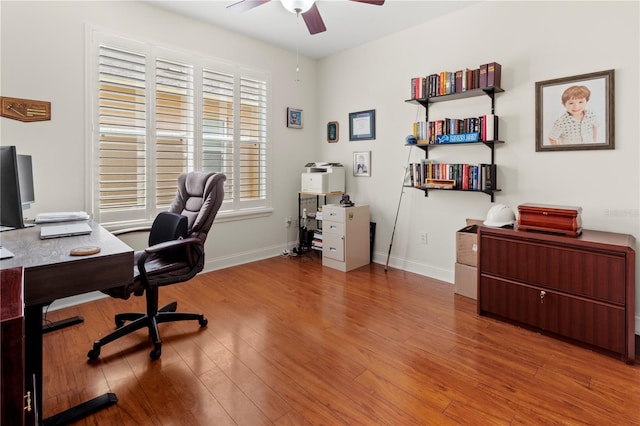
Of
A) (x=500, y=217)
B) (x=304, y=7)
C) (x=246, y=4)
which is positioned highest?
(x=246, y=4)

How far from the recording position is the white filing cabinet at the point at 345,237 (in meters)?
3.81

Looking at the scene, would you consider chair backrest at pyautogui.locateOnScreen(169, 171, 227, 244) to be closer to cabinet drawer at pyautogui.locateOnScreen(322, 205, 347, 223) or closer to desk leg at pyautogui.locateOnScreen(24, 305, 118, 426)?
desk leg at pyautogui.locateOnScreen(24, 305, 118, 426)

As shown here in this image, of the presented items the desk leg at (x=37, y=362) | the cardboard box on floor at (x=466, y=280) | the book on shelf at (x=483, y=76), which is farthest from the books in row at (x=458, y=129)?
the desk leg at (x=37, y=362)

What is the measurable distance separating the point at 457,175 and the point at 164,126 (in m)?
2.87

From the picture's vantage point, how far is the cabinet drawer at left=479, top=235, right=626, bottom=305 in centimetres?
209

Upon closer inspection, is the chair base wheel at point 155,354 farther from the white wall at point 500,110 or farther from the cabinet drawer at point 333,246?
the white wall at point 500,110

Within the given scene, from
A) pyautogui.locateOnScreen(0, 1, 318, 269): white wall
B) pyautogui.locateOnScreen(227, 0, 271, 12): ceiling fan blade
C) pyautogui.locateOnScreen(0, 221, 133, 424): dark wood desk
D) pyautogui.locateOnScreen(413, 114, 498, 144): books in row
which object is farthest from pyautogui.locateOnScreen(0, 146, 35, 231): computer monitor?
pyautogui.locateOnScreen(413, 114, 498, 144): books in row

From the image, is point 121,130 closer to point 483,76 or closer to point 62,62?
point 62,62

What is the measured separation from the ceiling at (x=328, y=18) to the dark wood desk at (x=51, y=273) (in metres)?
2.61

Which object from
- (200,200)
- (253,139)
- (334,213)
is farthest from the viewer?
(253,139)

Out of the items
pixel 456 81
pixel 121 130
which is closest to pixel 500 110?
pixel 456 81

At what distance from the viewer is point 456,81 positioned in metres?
3.14

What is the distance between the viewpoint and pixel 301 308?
2832mm

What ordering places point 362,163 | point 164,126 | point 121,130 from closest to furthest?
1. point 121,130
2. point 164,126
3. point 362,163
